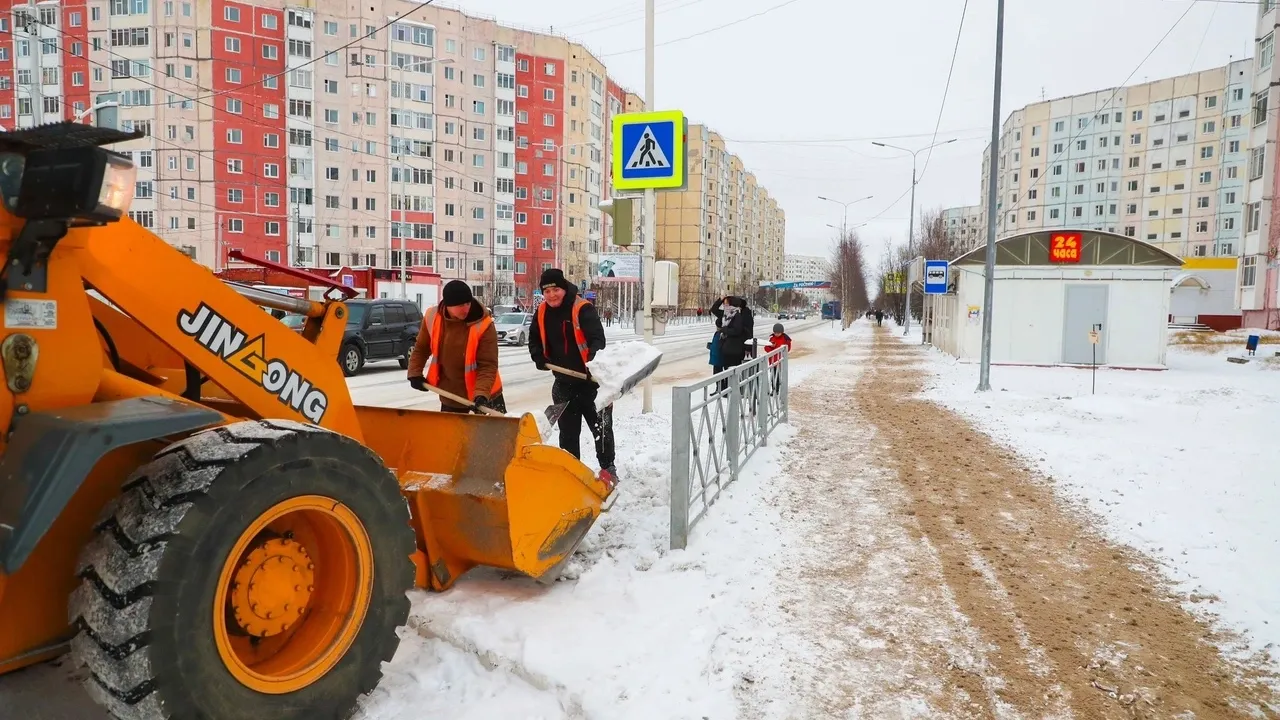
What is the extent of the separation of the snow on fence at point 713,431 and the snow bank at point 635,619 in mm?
324

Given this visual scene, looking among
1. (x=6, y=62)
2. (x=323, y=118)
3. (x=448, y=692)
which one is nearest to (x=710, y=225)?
(x=323, y=118)

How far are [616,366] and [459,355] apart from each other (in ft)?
4.81

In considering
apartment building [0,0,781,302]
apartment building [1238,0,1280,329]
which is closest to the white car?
apartment building [1238,0,1280,329]

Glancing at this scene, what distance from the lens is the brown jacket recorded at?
16.9ft

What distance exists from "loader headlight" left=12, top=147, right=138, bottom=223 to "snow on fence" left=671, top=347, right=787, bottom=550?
3183 mm

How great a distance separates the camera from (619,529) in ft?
17.0

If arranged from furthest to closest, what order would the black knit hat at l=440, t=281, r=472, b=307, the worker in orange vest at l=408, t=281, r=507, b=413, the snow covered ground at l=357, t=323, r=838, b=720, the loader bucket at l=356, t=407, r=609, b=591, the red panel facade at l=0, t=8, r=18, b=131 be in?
the red panel facade at l=0, t=8, r=18, b=131
the worker in orange vest at l=408, t=281, r=507, b=413
the black knit hat at l=440, t=281, r=472, b=307
the loader bucket at l=356, t=407, r=609, b=591
the snow covered ground at l=357, t=323, r=838, b=720

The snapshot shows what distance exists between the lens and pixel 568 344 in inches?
230

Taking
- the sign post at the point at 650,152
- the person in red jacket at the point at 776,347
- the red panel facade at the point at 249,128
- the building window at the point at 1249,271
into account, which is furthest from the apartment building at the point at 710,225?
the sign post at the point at 650,152

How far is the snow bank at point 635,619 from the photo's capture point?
3.11 metres

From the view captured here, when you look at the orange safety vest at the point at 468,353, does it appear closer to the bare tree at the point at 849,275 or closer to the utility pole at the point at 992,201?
the utility pole at the point at 992,201

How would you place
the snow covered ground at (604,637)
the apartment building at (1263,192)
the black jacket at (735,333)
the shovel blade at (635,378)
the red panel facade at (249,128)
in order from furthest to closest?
1. the red panel facade at (249,128)
2. the apartment building at (1263,192)
3. the black jacket at (735,333)
4. the shovel blade at (635,378)
5. the snow covered ground at (604,637)

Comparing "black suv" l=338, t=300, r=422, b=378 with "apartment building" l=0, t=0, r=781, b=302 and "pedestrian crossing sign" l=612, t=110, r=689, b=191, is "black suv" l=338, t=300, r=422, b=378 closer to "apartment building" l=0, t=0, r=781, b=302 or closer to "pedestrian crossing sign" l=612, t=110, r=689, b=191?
"pedestrian crossing sign" l=612, t=110, r=689, b=191

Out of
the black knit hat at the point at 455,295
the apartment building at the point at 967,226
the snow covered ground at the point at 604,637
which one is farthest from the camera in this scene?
the apartment building at the point at 967,226
